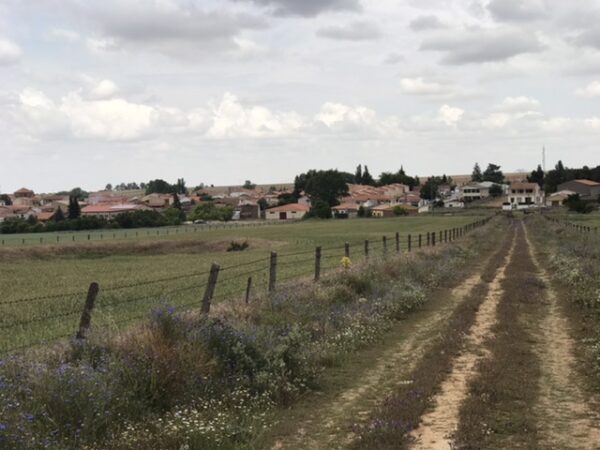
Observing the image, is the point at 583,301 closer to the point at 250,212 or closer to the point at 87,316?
the point at 87,316

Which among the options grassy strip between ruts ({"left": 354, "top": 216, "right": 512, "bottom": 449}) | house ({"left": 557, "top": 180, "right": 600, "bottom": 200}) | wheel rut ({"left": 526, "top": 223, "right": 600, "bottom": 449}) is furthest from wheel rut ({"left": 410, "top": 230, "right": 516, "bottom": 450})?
house ({"left": 557, "top": 180, "right": 600, "bottom": 200})

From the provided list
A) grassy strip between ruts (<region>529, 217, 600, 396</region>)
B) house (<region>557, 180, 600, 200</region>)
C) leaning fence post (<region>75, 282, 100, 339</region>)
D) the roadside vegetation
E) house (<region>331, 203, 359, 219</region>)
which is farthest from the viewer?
house (<region>557, 180, 600, 200</region>)

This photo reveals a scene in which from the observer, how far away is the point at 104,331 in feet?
26.9

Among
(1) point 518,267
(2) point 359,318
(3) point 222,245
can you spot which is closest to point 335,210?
(3) point 222,245

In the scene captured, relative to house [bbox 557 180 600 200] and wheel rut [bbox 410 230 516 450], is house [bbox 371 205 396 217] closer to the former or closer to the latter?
house [bbox 557 180 600 200]

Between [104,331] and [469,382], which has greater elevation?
[104,331]

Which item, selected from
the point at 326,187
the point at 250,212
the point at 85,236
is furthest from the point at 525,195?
the point at 85,236

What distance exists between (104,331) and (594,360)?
23.3 feet

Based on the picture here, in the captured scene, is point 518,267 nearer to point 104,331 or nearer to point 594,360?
point 594,360

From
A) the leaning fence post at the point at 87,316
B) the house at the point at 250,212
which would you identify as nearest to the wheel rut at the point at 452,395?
the leaning fence post at the point at 87,316

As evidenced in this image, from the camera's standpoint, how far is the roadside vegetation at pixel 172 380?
19.6 feet

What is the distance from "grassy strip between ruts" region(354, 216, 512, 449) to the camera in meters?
6.30

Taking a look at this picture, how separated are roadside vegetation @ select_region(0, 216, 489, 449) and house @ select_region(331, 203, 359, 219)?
14162cm

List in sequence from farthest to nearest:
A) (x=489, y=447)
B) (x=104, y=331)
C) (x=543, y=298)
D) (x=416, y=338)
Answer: (x=543, y=298) → (x=416, y=338) → (x=104, y=331) → (x=489, y=447)
